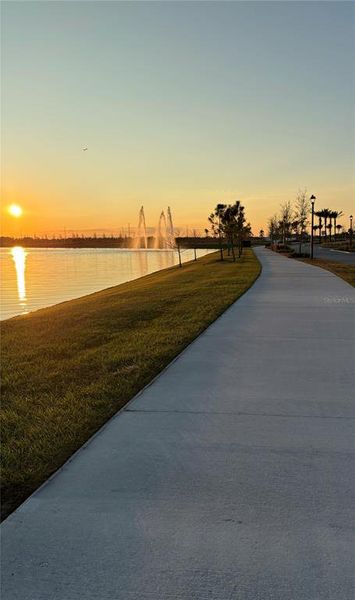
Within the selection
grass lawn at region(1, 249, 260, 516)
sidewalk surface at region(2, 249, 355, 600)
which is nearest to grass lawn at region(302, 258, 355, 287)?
grass lawn at region(1, 249, 260, 516)

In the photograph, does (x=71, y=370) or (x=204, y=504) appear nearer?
(x=204, y=504)

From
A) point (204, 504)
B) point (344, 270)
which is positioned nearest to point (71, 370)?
point (204, 504)

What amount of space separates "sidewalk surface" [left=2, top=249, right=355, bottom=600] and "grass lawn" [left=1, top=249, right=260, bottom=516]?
0.25 m

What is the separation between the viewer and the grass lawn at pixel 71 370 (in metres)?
3.59

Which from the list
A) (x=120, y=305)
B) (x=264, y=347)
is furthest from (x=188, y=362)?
(x=120, y=305)

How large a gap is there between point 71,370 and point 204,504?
3.49 metres

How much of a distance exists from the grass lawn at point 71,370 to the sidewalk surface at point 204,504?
0.83 ft

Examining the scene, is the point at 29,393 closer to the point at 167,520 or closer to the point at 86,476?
the point at 86,476

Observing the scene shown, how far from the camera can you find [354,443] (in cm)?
350

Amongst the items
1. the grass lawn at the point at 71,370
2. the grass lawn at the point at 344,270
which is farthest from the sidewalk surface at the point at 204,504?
the grass lawn at the point at 344,270

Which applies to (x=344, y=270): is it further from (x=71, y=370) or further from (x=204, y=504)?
(x=204, y=504)

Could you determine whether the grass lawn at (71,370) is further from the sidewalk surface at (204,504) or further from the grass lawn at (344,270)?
the grass lawn at (344,270)

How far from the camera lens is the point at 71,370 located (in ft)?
19.4

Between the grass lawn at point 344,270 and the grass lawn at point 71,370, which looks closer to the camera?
the grass lawn at point 71,370
